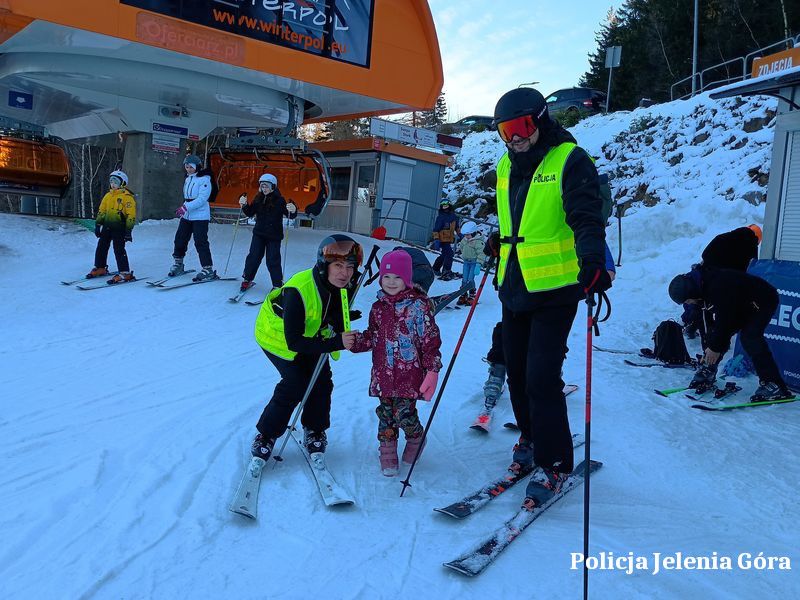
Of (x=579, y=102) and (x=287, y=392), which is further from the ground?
(x=579, y=102)

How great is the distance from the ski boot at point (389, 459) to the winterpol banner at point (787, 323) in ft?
14.3

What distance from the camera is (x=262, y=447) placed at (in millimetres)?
3244

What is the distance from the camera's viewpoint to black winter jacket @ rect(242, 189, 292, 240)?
28.2 feet

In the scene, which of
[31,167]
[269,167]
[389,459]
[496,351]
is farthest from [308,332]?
[31,167]

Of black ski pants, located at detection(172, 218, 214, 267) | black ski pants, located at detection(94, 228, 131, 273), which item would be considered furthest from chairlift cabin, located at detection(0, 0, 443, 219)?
black ski pants, located at detection(172, 218, 214, 267)

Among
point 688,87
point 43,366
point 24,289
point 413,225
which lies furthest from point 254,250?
point 688,87

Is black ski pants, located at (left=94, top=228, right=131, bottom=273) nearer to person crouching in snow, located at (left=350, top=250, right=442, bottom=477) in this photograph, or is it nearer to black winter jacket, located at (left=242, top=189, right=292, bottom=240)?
black winter jacket, located at (left=242, top=189, right=292, bottom=240)

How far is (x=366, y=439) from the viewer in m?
3.90

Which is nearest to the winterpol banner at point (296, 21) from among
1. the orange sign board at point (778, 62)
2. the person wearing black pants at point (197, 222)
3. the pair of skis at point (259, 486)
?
the person wearing black pants at point (197, 222)

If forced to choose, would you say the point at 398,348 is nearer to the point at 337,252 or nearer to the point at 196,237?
the point at 337,252

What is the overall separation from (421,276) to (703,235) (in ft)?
30.4

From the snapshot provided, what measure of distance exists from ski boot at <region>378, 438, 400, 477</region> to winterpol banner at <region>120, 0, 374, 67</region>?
32.8ft

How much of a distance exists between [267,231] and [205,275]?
1.33 meters

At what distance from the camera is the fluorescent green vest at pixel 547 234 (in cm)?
284
